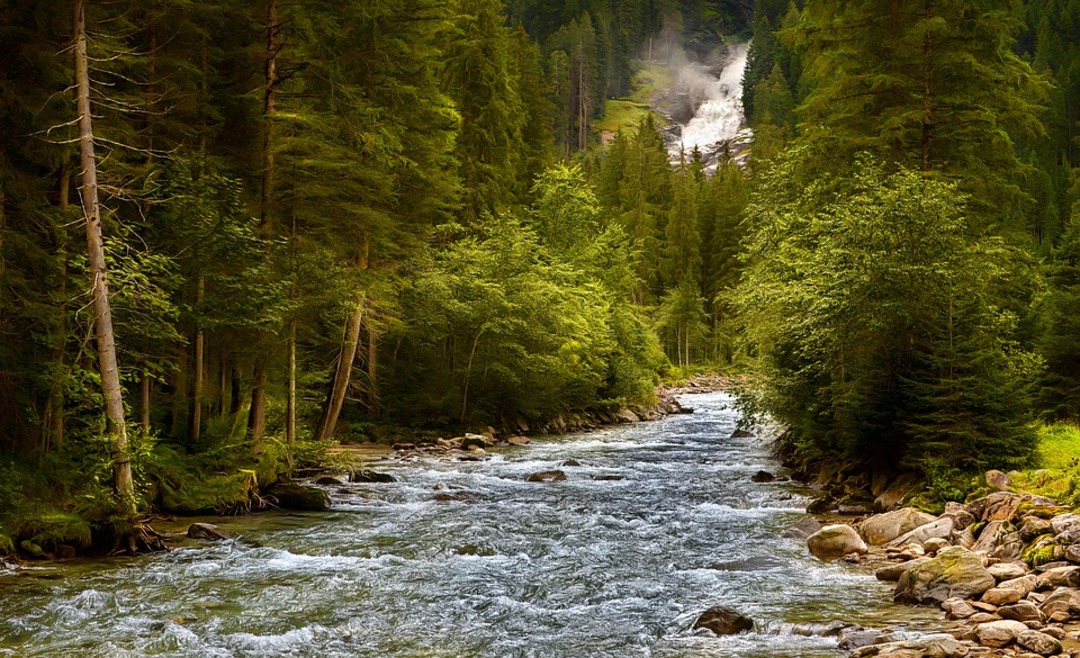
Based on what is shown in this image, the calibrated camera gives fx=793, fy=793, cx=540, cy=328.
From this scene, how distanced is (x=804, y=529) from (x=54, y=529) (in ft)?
38.7

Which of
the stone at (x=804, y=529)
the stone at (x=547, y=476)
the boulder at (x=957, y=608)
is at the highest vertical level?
the boulder at (x=957, y=608)

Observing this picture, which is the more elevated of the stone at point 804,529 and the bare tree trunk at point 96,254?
the bare tree trunk at point 96,254

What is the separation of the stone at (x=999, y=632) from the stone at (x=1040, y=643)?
79 millimetres

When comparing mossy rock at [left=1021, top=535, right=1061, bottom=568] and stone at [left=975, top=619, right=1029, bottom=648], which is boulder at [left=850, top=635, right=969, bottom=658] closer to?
stone at [left=975, top=619, right=1029, bottom=648]

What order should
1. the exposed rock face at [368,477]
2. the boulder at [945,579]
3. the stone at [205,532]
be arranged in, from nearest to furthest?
the boulder at [945,579] → the stone at [205,532] → the exposed rock face at [368,477]

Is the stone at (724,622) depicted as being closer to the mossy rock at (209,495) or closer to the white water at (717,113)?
the mossy rock at (209,495)

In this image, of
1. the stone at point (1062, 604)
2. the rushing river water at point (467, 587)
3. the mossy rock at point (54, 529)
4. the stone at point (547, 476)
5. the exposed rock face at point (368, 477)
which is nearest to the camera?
the stone at point (1062, 604)

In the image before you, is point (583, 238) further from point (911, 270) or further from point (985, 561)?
point (985, 561)

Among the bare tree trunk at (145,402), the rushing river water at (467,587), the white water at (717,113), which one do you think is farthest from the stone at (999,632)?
the white water at (717,113)

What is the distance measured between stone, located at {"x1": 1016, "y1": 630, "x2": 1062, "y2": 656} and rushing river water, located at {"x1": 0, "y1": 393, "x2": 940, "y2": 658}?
1.35m

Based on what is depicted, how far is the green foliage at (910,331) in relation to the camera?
14.0 m

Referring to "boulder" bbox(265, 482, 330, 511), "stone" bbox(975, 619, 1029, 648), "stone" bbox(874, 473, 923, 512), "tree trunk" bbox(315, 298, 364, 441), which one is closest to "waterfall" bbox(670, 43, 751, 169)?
"tree trunk" bbox(315, 298, 364, 441)

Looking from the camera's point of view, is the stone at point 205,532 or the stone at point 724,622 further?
the stone at point 205,532

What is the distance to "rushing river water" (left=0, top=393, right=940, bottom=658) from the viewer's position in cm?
839
